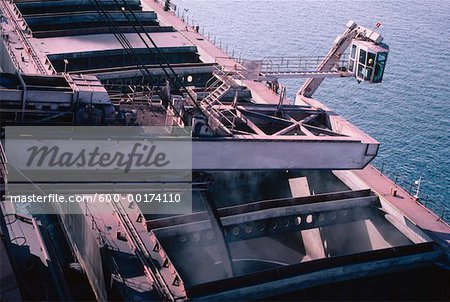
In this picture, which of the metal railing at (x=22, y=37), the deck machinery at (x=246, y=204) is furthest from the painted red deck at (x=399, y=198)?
the metal railing at (x=22, y=37)

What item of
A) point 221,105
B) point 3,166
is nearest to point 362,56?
point 221,105

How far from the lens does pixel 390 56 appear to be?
66.2m

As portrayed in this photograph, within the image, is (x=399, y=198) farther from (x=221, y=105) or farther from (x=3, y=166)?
(x=3, y=166)

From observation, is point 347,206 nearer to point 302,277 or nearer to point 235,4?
point 302,277

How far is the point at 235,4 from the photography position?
284 feet

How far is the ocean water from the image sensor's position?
45.6 metres

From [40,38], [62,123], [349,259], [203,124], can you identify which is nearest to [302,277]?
[349,259]

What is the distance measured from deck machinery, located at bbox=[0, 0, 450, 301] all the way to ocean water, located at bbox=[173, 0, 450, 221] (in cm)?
1153

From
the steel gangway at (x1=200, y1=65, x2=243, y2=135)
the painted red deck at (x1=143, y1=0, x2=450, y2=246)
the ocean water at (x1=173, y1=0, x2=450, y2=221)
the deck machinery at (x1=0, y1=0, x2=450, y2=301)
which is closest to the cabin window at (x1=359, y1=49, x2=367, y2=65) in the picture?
the deck machinery at (x1=0, y1=0, x2=450, y2=301)

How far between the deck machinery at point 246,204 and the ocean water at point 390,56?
11.5 meters

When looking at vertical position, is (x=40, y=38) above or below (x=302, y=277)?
above

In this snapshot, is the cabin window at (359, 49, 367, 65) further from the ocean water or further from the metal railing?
the metal railing

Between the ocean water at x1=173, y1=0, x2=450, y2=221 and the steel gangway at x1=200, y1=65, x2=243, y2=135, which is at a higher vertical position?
the steel gangway at x1=200, y1=65, x2=243, y2=135

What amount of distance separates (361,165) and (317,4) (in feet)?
219
